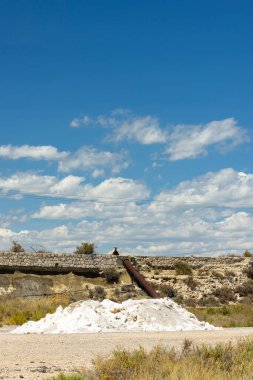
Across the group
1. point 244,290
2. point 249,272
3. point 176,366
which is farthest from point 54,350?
point 249,272

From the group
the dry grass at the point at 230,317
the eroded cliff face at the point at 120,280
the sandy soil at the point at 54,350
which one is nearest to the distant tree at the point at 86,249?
the eroded cliff face at the point at 120,280

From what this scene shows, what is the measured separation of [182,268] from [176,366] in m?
43.8

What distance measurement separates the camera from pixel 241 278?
5188 cm

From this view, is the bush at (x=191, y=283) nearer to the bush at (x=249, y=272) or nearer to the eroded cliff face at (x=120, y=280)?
the eroded cliff face at (x=120, y=280)

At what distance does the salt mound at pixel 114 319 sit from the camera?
22844 mm

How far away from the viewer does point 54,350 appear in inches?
636

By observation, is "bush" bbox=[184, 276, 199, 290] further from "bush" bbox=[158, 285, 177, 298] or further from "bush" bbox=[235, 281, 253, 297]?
"bush" bbox=[235, 281, 253, 297]

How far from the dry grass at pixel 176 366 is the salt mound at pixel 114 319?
11.1 m

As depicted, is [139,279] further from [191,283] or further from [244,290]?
[244,290]

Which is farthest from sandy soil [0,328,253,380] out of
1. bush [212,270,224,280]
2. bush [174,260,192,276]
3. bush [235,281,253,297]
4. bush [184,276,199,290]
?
bush [174,260,192,276]

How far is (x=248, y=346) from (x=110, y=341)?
235 inches

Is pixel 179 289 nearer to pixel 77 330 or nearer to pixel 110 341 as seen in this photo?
pixel 77 330

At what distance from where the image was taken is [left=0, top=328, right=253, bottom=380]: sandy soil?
41.8ft

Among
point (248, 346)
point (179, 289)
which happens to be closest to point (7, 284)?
point (179, 289)
